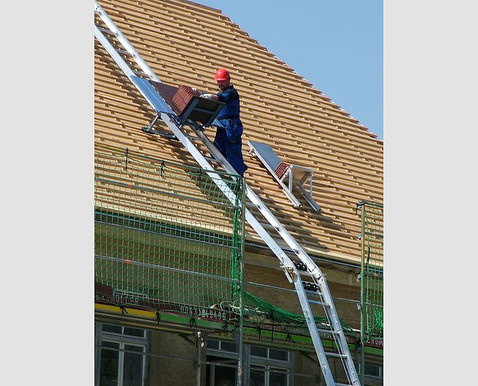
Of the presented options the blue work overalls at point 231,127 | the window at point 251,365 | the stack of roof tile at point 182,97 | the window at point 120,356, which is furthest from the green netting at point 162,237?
the stack of roof tile at point 182,97

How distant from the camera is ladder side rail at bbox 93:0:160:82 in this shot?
13555 millimetres

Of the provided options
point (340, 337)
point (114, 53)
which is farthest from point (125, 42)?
point (340, 337)

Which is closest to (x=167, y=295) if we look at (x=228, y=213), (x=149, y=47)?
(x=228, y=213)

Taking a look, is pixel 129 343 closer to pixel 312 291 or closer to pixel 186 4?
pixel 312 291

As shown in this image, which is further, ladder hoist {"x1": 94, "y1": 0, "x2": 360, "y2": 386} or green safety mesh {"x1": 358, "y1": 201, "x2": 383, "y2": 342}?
green safety mesh {"x1": 358, "y1": 201, "x2": 383, "y2": 342}

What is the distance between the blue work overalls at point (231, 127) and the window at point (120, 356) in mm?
2328

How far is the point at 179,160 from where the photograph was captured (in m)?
12.2

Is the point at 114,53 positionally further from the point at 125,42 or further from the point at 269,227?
the point at 269,227

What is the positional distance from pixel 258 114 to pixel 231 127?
87.7 inches

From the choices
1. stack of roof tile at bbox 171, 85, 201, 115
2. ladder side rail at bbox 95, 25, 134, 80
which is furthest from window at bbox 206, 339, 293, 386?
ladder side rail at bbox 95, 25, 134, 80

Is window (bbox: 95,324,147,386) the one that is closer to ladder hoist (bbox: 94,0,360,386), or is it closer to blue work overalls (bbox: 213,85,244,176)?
ladder hoist (bbox: 94,0,360,386)

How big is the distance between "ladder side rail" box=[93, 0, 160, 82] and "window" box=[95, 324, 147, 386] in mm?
3778

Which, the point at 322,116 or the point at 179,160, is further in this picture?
the point at 322,116
